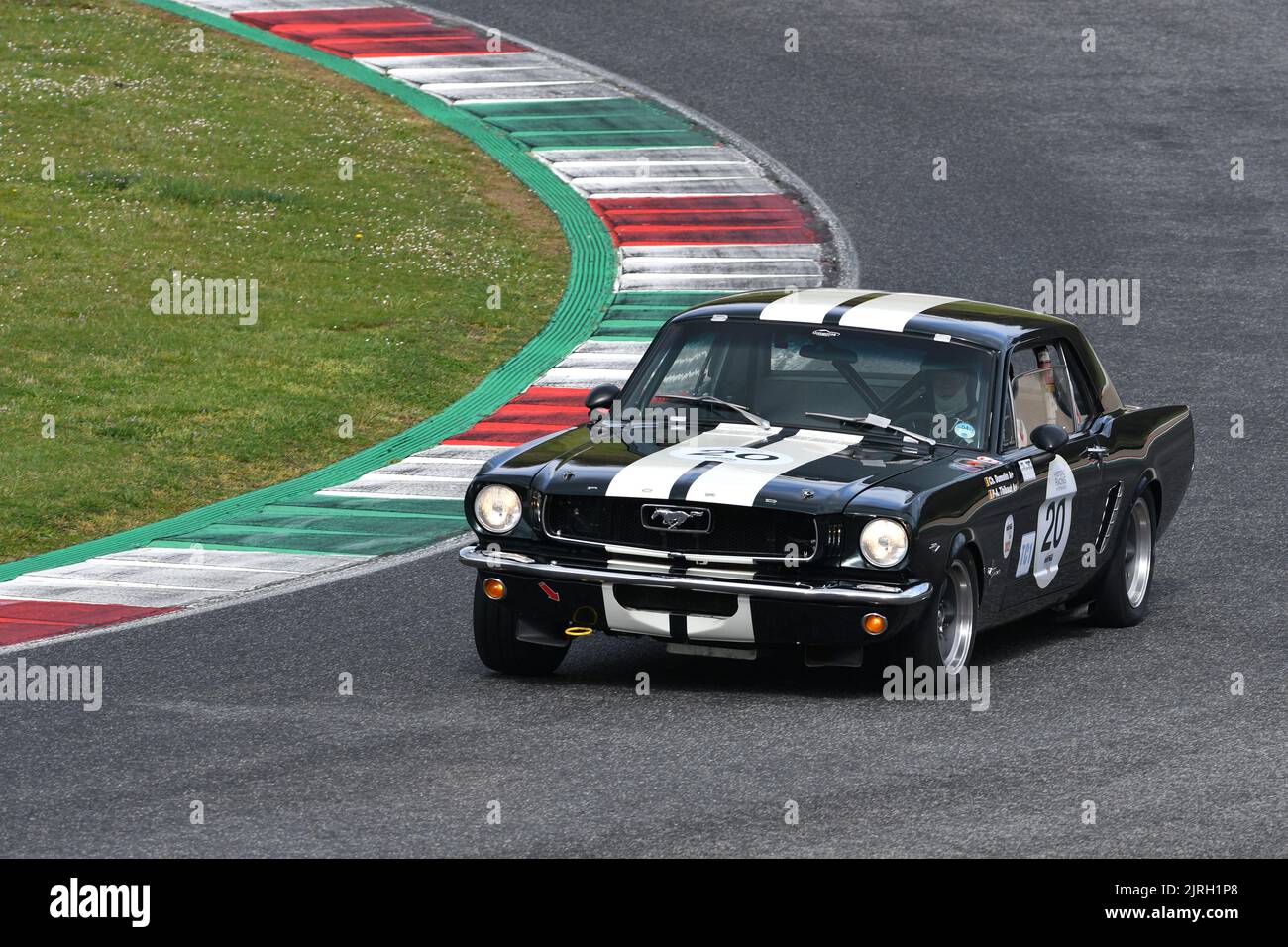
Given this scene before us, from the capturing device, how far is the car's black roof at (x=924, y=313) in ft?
31.3

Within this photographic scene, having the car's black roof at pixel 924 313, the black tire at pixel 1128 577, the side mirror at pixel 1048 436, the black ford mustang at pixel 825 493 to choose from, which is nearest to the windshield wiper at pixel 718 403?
the black ford mustang at pixel 825 493

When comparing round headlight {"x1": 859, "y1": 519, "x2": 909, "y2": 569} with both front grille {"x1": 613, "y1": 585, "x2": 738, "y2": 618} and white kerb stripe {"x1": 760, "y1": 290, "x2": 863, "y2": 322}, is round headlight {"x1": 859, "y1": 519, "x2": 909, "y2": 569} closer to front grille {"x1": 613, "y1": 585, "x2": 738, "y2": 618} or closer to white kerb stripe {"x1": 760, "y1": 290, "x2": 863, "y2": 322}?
front grille {"x1": 613, "y1": 585, "x2": 738, "y2": 618}

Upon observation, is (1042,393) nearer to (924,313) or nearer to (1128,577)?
(924,313)

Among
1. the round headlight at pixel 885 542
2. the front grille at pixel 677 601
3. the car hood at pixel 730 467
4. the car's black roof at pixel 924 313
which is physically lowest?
the front grille at pixel 677 601

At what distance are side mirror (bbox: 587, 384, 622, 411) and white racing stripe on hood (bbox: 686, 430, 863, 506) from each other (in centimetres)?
109

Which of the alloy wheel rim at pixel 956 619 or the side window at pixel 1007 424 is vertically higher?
the side window at pixel 1007 424

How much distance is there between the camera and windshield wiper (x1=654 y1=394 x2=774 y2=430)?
30.5 ft

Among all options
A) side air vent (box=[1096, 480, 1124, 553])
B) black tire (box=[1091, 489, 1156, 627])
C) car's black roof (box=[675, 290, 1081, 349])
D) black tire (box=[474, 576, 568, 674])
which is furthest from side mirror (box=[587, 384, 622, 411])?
black tire (box=[1091, 489, 1156, 627])

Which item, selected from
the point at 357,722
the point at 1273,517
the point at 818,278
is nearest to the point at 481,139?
the point at 818,278

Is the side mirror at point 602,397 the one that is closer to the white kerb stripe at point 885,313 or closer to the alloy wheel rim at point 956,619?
the white kerb stripe at point 885,313

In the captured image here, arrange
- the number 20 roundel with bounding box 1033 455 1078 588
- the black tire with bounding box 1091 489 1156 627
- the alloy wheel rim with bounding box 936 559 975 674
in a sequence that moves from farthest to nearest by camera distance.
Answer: the black tire with bounding box 1091 489 1156 627, the number 20 roundel with bounding box 1033 455 1078 588, the alloy wheel rim with bounding box 936 559 975 674

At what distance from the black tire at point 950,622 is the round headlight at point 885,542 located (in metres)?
0.32

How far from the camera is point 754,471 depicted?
8516mm

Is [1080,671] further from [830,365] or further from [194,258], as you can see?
[194,258]
